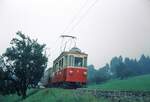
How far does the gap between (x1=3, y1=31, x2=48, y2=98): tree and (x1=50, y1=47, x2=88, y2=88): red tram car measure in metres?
0.58

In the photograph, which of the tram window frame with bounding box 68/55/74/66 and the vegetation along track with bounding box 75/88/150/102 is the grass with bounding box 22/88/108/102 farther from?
the tram window frame with bounding box 68/55/74/66

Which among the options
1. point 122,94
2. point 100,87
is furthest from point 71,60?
point 122,94

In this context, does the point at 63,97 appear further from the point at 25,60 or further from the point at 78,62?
the point at 25,60

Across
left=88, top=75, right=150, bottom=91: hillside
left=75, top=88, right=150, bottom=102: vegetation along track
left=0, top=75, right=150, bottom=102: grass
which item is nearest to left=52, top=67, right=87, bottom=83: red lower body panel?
left=0, top=75, right=150, bottom=102: grass

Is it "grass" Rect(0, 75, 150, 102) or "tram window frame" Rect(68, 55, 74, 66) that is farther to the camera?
"tram window frame" Rect(68, 55, 74, 66)

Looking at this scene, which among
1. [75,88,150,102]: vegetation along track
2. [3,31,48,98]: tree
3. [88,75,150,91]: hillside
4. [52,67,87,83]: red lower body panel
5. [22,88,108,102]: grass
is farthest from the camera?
[52,67,87,83]: red lower body panel

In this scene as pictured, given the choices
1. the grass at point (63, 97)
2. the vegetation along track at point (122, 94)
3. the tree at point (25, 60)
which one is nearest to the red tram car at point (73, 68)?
the tree at point (25, 60)

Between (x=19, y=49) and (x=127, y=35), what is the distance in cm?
312

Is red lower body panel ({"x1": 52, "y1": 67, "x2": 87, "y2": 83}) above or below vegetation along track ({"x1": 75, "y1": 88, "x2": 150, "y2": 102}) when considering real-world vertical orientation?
above

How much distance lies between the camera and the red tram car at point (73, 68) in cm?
745

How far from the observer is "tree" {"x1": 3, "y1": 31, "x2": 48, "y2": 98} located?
7.35 metres

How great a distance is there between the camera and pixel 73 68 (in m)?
7.60

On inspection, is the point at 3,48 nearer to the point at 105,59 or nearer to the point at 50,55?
the point at 50,55

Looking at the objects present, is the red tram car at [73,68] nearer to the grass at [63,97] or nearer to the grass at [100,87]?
the grass at [100,87]
